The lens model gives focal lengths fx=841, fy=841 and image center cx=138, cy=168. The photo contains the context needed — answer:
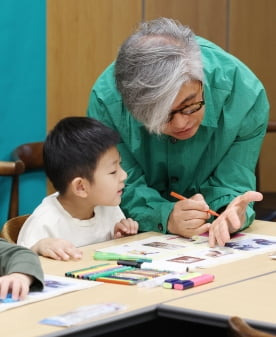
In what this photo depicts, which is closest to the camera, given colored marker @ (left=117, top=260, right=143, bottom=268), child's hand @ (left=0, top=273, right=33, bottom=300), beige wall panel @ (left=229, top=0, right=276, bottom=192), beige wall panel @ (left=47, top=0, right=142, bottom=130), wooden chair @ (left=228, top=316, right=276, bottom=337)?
wooden chair @ (left=228, top=316, right=276, bottom=337)

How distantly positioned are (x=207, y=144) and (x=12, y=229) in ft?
2.59

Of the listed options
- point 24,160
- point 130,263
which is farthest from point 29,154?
point 130,263

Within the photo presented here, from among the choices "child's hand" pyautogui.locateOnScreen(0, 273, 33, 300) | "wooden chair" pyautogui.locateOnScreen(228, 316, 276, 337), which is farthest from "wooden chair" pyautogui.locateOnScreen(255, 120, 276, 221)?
"wooden chair" pyautogui.locateOnScreen(228, 316, 276, 337)

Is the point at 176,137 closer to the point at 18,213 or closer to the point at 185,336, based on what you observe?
the point at 185,336

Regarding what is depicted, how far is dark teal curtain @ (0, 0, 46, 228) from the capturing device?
15.4 feet

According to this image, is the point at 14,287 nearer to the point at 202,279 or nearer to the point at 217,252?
the point at 202,279

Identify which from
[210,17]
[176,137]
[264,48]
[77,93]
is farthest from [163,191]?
[264,48]

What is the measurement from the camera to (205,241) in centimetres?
287

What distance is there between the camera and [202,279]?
2.24 m

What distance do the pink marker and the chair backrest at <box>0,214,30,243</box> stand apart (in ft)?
2.95

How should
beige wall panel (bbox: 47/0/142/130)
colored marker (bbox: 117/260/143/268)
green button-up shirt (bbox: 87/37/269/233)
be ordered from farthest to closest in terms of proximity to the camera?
beige wall panel (bbox: 47/0/142/130)
green button-up shirt (bbox: 87/37/269/233)
colored marker (bbox: 117/260/143/268)

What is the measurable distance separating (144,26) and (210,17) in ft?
11.1

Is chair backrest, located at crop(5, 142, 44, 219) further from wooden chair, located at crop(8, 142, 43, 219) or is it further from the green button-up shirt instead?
the green button-up shirt

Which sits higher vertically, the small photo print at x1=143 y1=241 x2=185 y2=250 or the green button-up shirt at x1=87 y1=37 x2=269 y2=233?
the green button-up shirt at x1=87 y1=37 x2=269 y2=233
